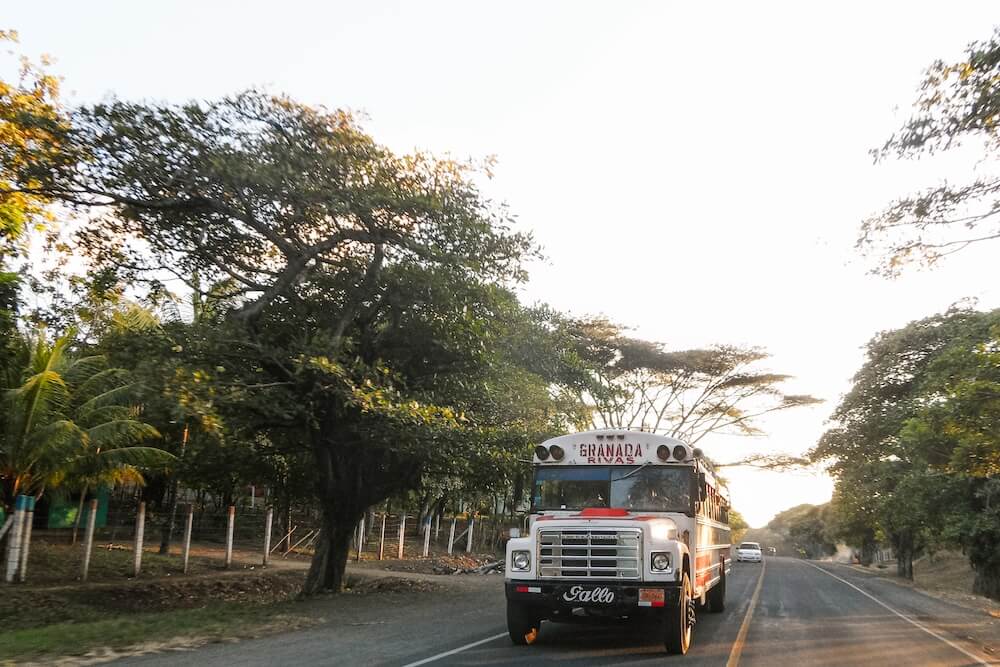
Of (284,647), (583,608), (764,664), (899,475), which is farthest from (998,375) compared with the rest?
(899,475)

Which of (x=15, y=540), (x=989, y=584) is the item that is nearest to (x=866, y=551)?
(x=989, y=584)

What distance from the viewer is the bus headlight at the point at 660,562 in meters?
9.91

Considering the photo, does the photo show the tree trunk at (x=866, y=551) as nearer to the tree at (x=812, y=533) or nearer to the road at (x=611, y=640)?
the tree at (x=812, y=533)

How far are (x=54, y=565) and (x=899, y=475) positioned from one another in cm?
3157

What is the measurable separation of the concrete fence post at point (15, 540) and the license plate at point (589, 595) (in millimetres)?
14479

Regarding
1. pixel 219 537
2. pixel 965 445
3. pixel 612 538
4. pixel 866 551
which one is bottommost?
pixel 866 551

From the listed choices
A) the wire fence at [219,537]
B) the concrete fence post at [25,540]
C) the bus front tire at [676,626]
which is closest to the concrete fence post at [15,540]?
the wire fence at [219,537]

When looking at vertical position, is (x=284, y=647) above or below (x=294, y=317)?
below

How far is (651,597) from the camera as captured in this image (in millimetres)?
9766

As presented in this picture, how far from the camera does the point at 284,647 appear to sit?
10.5m

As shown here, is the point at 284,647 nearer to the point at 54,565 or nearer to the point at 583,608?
the point at 583,608

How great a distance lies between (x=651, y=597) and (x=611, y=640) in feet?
6.28

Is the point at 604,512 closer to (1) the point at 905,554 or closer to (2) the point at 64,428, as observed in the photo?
(2) the point at 64,428

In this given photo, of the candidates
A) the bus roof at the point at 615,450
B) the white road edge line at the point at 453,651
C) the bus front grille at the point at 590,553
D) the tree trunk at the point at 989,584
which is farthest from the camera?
the tree trunk at the point at 989,584
